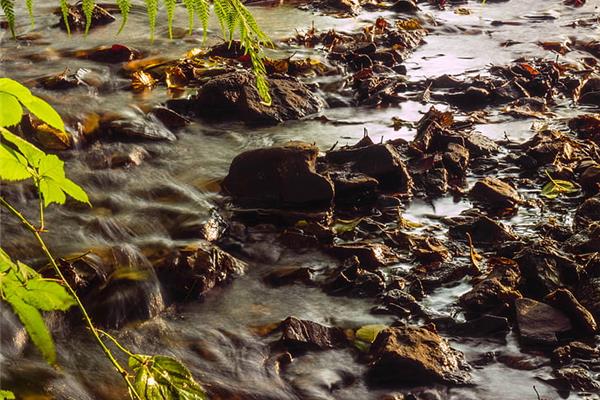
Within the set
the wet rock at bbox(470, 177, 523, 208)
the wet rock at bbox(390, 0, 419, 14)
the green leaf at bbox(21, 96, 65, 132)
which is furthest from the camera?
the wet rock at bbox(390, 0, 419, 14)

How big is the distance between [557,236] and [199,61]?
12.4ft

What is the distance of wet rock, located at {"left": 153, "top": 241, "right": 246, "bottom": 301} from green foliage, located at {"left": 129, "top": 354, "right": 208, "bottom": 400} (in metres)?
Result: 1.79

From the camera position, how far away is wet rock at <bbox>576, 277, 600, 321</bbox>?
3.32 metres

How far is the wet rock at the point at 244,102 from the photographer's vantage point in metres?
5.65

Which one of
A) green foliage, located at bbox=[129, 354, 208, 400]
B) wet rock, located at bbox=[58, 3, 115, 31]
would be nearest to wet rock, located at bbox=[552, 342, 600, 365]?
green foliage, located at bbox=[129, 354, 208, 400]

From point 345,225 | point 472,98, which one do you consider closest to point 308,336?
point 345,225

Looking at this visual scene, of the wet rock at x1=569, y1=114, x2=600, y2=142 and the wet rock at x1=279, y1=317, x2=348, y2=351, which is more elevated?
the wet rock at x1=569, y1=114, x2=600, y2=142

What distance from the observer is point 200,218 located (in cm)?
424

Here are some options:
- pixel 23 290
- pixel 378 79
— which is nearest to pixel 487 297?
pixel 23 290

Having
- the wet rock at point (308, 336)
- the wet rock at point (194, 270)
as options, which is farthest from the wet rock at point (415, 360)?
the wet rock at point (194, 270)

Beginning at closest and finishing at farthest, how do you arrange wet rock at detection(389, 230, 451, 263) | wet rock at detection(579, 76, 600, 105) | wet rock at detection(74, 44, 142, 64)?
wet rock at detection(389, 230, 451, 263) < wet rock at detection(579, 76, 600, 105) < wet rock at detection(74, 44, 142, 64)

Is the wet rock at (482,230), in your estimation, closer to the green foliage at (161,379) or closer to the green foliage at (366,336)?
the green foliage at (366,336)

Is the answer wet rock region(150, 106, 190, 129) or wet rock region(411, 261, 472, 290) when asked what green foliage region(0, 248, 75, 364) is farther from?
wet rock region(150, 106, 190, 129)

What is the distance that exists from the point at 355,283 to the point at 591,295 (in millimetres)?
1031
